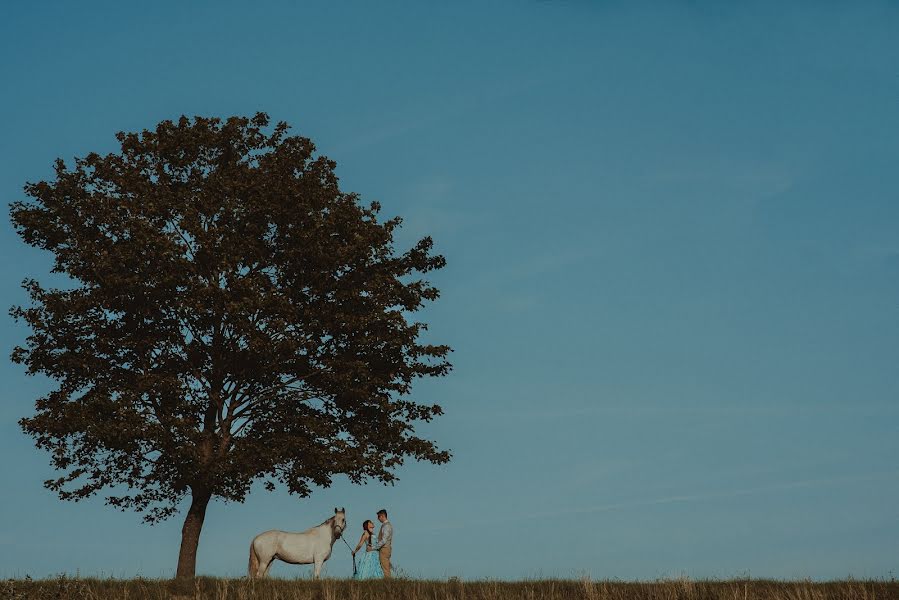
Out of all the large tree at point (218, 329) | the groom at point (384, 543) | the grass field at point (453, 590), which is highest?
the large tree at point (218, 329)

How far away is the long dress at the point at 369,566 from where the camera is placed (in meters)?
29.2

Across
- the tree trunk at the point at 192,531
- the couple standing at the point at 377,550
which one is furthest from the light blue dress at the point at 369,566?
the tree trunk at the point at 192,531

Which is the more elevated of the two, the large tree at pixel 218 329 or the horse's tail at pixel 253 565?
the large tree at pixel 218 329

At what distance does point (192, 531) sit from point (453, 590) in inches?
503

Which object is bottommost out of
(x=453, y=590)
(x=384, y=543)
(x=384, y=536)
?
(x=453, y=590)

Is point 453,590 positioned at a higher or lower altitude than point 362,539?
lower

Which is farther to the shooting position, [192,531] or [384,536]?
[192,531]

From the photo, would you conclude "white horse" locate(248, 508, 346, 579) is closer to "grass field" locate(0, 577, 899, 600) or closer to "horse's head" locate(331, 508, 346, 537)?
"horse's head" locate(331, 508, 346, 537)

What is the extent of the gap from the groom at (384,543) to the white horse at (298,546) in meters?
1.56

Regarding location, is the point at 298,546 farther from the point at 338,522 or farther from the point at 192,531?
the point at 192,531

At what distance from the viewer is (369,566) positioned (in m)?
29.3

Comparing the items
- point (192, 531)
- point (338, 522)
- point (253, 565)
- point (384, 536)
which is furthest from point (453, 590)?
point (192, 531)

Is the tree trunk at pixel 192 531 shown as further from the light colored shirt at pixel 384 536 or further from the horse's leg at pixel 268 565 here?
the light colored shirt at pixel 384 536

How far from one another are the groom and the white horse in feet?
5.10
